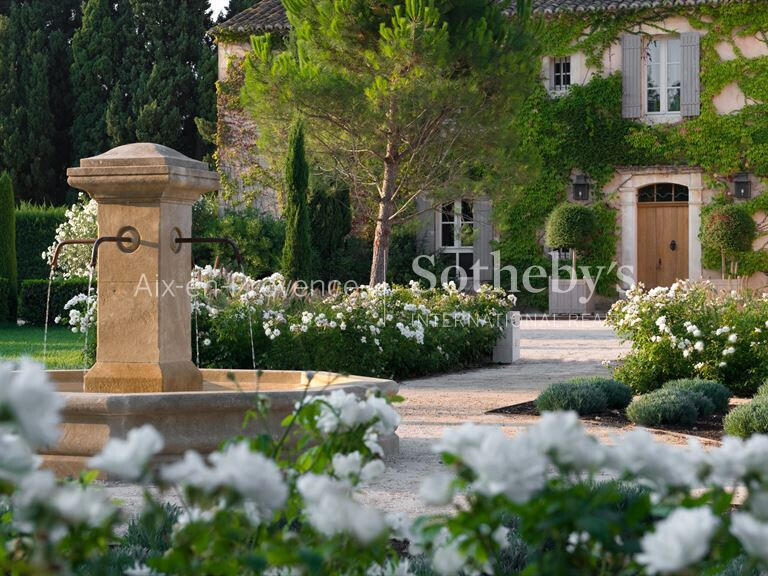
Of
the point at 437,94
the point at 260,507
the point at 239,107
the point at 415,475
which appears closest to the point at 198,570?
the point at 260,507

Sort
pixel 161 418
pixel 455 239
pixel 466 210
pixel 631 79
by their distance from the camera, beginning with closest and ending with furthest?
pixel 161 418, pixel 631 79, pixel 455 239, pixel 466 210

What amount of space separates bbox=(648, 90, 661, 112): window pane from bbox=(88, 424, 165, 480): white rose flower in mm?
18538

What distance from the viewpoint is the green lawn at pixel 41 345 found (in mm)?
10258

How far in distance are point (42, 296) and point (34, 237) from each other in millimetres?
4113

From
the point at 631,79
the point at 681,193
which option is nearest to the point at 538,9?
the point at 631,79

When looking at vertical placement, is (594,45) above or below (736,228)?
above

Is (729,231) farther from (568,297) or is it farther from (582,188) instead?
(568,297)

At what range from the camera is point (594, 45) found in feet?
61.9

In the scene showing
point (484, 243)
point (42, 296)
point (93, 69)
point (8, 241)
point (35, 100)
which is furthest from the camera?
point (93, 69)

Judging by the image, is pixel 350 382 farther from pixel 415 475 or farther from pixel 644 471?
pixel 644 471

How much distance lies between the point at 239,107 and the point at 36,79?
8.37 meters

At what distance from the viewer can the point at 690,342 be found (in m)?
7.89

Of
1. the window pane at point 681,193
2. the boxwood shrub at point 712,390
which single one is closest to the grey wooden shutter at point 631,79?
the window pane at point 681,193

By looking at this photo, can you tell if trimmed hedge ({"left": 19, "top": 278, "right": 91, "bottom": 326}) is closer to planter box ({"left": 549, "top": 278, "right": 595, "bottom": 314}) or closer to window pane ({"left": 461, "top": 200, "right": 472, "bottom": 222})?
window pane ({"left": 461, "top": 200, "right": 472, "bottom": 222})
